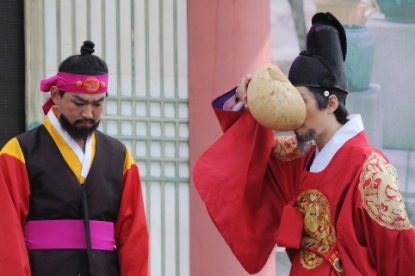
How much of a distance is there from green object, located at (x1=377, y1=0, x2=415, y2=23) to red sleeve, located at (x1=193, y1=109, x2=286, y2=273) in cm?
263

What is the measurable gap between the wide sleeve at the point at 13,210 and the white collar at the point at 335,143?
122 cm

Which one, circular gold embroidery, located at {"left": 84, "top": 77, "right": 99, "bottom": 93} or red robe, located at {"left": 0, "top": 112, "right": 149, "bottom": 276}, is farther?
circular gold embroidery, located at {"left": 84, "top": 77, "right": 99, "bottom": 93}

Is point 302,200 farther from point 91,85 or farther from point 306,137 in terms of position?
point 91,85

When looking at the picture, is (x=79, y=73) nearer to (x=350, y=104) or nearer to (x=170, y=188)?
(x=170, y=188)

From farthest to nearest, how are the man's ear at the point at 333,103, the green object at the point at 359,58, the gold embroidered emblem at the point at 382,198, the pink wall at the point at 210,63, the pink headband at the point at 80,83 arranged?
the green object at the point at 359,58, the pink wall at the point at 210,63, the pink headband at the point at 80,83, the man's ear at the point at 333,103, the gold embroidered emblem at the point at 382,198

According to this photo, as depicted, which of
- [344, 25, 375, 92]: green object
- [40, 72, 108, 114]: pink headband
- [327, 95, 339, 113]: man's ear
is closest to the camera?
[327, 95, 339, 113]: man's ear

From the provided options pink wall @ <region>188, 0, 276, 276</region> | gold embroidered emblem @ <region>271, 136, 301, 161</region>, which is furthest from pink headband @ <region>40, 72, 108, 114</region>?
pink wall @ <region>188, 0, 276, 276</region>

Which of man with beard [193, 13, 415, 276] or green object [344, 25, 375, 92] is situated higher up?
green object [344, 25, 375, 92]

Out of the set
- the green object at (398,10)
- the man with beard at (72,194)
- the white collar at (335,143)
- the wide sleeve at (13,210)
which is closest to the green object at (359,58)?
the green object at (398,10)

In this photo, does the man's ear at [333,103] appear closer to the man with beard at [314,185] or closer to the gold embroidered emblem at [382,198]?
the man with beard at [314,185]

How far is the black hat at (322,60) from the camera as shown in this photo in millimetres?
4359

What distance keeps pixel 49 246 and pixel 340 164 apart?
4.16 ft

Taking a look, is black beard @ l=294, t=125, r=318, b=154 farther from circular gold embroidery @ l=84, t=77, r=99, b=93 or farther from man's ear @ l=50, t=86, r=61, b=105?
man's ear @ l=50, t=86, r=61, b=105

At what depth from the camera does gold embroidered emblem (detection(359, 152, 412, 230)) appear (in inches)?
163
